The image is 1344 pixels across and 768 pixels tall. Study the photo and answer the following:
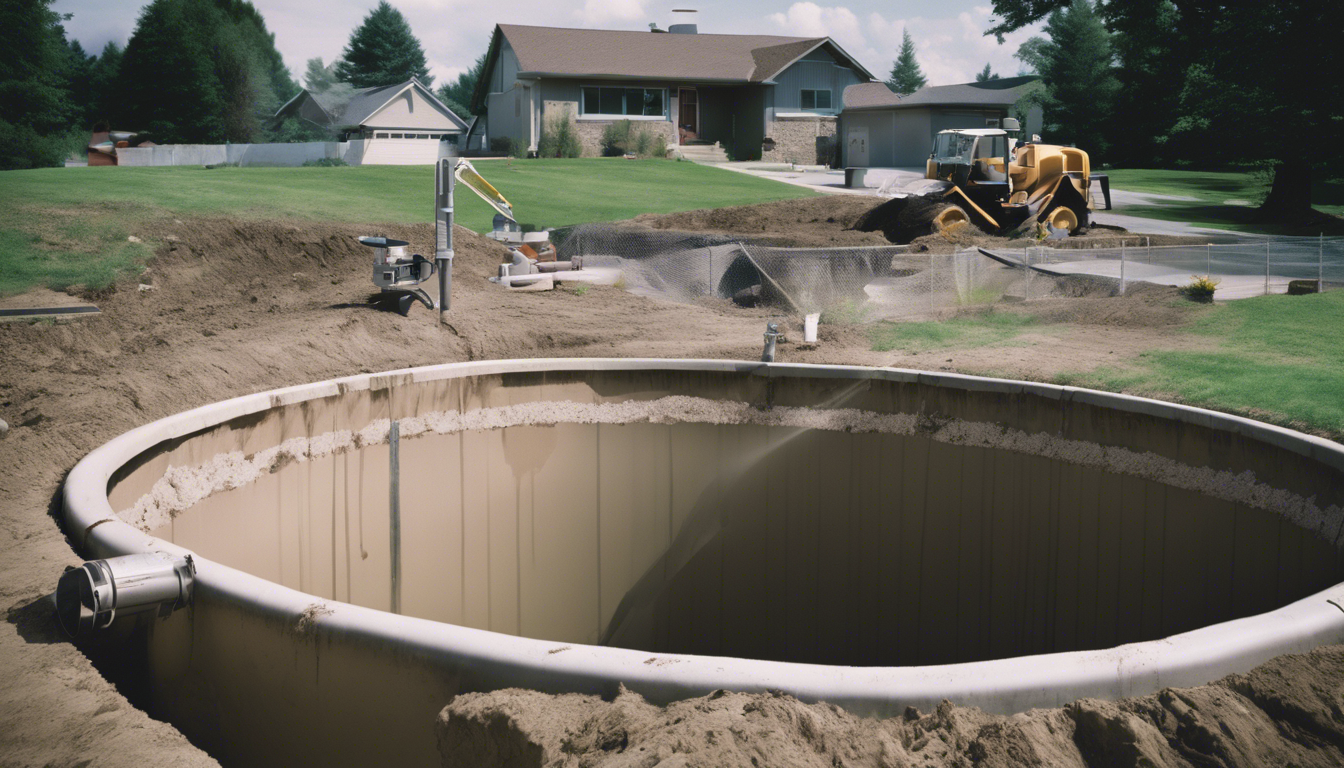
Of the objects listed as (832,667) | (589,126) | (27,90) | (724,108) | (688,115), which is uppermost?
(27,90)

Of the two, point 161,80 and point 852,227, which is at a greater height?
point 161,80

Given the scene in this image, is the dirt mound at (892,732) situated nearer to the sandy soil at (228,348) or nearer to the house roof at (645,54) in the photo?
the sandy soil at (228,348)

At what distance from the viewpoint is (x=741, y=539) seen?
11289 millimetres

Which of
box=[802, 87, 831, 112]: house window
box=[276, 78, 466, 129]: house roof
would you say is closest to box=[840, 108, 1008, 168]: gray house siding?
box=[802, 87, 831, 112]: house window

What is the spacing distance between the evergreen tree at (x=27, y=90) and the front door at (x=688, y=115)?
90.5 ft

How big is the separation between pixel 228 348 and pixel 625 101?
32089 mm

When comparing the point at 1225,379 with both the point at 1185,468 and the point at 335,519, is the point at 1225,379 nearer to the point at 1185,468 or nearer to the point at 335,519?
the point at 1185,468

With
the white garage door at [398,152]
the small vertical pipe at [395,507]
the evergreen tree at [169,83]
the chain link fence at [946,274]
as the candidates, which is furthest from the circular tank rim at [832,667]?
the evergreen tree at [169,83]

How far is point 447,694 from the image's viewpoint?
4.02 meters

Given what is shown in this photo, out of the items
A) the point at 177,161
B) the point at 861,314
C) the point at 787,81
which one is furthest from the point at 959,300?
the point at 177,161

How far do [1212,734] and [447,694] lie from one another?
2.85 meters

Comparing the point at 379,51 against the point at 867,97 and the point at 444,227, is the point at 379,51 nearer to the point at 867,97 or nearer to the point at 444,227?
the point at 867,97

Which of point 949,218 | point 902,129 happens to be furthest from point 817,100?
point 949,218

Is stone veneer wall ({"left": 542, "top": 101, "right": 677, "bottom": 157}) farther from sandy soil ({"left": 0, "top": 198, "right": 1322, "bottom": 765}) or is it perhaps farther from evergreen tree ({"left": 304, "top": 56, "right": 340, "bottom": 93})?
evergreen tree ({"left": 304, "top": 56, "right": 340, "bottom": 93})
